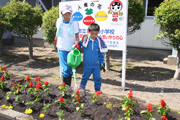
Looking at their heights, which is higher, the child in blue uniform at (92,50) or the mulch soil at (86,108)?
the child in blue uniform at (92,50)

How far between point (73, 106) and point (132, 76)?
3247mm

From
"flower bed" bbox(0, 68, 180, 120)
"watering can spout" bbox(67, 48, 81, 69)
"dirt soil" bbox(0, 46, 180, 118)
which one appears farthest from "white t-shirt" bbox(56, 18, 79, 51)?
"flower bed" bbox(0, 68, 180, 120)

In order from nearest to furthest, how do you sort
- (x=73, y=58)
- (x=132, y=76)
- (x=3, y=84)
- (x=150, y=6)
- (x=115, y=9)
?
1. (x=73, y=58)
2. (x=3, y=84)
3. (x=115, y=9)
4. (x=132, y=76)
5. (x=150, y=6)

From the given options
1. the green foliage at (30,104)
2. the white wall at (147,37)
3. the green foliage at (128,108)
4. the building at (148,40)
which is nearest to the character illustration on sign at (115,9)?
the green foliage at (128,108)

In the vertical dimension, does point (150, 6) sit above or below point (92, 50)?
above

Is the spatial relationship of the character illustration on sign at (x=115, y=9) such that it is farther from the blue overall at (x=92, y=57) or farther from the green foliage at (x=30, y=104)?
the green foliage at (x=30, y=104)

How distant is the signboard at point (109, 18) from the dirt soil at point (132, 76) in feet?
4.02

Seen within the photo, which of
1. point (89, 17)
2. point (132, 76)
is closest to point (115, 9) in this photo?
point (89, 17)

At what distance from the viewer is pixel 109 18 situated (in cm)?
425

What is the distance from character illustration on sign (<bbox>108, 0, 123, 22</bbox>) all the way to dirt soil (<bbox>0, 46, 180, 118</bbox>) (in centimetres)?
188

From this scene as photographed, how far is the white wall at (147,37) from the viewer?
7929 millimetres

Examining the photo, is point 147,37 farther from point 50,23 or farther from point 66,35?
point 66,35

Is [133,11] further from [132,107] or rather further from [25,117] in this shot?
[25,117]

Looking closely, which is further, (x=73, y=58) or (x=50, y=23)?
(x=50, y=23)
